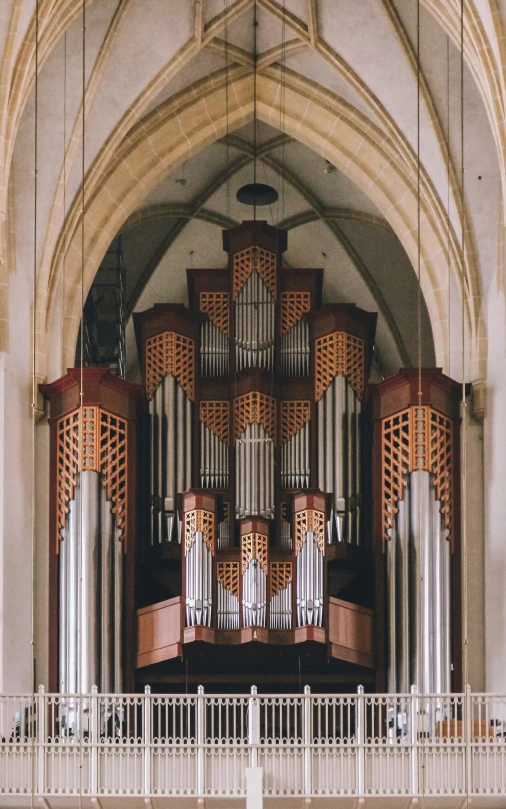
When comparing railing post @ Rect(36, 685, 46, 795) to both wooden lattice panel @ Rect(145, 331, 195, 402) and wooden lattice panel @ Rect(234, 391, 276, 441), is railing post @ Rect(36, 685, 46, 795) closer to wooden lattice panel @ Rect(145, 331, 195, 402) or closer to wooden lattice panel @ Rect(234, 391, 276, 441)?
wooden lattice panel @ Rect(234, 391, 276, 441)

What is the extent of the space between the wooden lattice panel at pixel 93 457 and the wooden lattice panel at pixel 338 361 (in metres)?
2.81

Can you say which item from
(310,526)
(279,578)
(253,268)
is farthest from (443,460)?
(253,268)

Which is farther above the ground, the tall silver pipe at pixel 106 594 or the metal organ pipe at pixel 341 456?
the metal organ pipe at pixel 341 456

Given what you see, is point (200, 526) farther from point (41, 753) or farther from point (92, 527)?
point (41, 753)

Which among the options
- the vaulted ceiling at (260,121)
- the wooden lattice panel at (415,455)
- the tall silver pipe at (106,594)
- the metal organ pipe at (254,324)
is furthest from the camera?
the metal organ pipe at (254,324)

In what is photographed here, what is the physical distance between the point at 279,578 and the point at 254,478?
1945 millimetres

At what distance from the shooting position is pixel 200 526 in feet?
75.8

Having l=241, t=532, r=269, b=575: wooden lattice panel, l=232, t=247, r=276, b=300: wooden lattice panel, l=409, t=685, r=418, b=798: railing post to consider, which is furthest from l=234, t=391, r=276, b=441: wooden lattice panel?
l=409, t=685, r=418, b=798: railing post

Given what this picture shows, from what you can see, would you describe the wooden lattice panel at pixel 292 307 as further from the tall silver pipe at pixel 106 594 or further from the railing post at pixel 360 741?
the railing post at pixel 360 741

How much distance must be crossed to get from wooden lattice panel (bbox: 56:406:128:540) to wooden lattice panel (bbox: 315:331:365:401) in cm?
281

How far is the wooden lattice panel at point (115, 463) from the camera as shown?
2359 centimetres

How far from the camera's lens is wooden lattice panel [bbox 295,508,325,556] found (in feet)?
75.7

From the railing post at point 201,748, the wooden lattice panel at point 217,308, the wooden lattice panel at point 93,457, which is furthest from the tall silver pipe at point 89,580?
the wooden lattice panel at point 217,308

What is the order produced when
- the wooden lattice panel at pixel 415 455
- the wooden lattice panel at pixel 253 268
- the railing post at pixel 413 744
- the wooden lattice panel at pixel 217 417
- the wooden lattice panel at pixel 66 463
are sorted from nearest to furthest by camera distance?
the railing post at pixel 413 744, the wooden lattice panel at pixel 66 463, the wooden lattice panel at pixel 415 455, the wooden lattice panel at pixel 217 417, the wooden lattice panel at pixel 253 268
